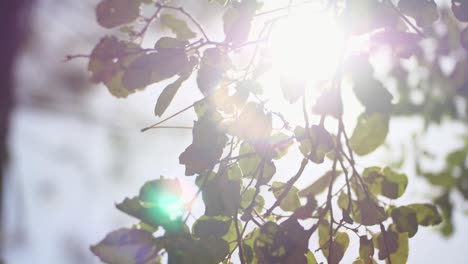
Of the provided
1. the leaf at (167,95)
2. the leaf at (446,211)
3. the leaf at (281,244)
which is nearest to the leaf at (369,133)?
the leaf at (281,244)

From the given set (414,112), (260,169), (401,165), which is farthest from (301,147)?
(414,112)

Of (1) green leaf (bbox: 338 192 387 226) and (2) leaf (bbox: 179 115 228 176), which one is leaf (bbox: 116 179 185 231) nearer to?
(2) leaf (bbox: 179 115 228 176)

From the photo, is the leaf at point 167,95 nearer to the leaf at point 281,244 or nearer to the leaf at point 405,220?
the leaf at point 281,244

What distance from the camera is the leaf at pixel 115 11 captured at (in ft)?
3.50

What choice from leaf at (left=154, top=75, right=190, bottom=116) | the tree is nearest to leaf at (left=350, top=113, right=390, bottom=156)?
the tree

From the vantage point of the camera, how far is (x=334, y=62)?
1.04 meters

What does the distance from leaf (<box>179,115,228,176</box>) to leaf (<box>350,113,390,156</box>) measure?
0.92ft

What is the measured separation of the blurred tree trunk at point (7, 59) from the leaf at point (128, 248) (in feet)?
11.7

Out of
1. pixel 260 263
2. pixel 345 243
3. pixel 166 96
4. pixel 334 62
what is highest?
pixel 166 96

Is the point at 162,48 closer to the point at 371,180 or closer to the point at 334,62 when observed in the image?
the point at 334,62

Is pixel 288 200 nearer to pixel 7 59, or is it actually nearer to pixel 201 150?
Answer: pixel 201 150

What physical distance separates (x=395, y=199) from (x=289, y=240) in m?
0.30

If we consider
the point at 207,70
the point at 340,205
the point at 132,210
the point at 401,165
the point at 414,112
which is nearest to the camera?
the point at 132,210

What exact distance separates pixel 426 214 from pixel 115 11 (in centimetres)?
74
